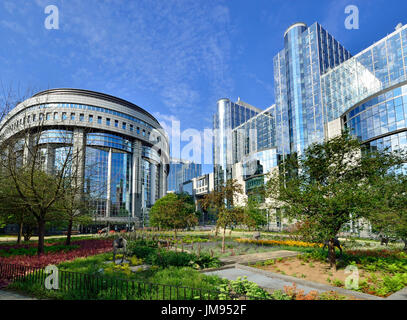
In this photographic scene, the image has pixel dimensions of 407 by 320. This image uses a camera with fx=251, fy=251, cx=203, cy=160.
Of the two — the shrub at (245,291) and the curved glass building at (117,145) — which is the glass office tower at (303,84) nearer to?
the curved glass building at (117,145)

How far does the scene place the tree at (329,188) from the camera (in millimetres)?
11513

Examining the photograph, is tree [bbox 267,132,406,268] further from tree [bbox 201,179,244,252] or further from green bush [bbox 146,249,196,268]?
tree [bbox 201,179,244,252]

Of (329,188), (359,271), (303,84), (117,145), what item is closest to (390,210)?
(359,271)

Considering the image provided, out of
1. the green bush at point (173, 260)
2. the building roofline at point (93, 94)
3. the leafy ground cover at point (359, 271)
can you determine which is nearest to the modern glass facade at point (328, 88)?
the leafy ground cover at point (359, 271)

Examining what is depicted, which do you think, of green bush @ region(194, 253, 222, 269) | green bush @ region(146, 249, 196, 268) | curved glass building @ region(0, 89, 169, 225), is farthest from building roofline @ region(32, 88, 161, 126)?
green bush @ region(194, 253, 222, 269)

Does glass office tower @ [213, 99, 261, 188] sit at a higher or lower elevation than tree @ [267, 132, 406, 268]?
higher

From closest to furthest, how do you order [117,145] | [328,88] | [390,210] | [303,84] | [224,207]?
[390,210] < [224,207] < [328,88] < [303,84] < [117,145]

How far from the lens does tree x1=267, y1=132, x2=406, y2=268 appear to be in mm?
11513

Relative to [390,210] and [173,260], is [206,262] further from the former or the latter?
[390,210]

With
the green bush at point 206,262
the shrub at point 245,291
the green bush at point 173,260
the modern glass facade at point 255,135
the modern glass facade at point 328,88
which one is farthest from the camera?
the modern glass facade at point 255,135

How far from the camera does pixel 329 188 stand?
12.3 m

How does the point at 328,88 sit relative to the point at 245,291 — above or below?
above

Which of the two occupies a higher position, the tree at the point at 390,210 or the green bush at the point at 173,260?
the tree at the point at 390,210
